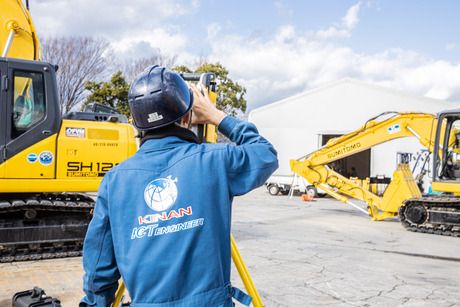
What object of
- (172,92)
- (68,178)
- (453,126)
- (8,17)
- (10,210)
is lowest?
(10,210)

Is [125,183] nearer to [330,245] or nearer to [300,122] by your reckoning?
[330,245]

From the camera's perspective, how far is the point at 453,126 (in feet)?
37.7

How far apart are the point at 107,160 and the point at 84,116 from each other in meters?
1.71

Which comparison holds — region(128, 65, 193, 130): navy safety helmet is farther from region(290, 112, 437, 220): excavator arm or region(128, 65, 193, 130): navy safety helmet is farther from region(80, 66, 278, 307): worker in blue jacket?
region(290, 112, 437, 220): excavator arm

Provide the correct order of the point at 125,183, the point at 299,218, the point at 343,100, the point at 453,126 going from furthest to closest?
the point at 343,100, the point at 299,218, the point at 453,126, the point at 125,183

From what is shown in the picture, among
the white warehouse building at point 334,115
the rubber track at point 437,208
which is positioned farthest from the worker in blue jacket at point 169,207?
the white warehouse building at point 334,115

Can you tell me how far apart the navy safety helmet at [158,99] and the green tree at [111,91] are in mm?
23937

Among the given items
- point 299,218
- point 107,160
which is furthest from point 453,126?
point 107,160

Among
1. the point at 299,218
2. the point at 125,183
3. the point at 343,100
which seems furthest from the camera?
the point at 343,100

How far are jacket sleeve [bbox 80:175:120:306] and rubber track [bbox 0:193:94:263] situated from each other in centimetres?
521

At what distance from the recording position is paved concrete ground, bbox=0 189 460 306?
5441 millimetres

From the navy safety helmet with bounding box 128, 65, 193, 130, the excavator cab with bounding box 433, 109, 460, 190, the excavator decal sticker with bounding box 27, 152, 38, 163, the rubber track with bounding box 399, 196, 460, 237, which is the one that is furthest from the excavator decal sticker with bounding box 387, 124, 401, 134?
the navy safety helmet with bounding box 128, 65, 193, 130

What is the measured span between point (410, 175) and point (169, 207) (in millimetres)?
12097

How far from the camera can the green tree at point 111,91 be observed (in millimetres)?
25156
